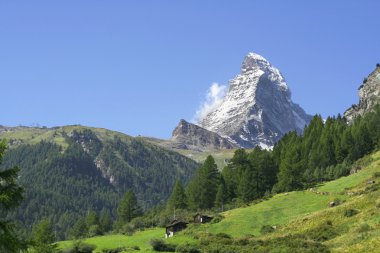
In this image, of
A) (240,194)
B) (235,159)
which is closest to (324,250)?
(240,194)

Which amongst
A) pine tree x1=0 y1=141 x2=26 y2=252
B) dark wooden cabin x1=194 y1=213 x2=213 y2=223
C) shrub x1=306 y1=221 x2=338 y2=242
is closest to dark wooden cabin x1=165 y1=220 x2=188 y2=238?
dark wooden cabin x1=194 y1=213 x2=213 y2=223

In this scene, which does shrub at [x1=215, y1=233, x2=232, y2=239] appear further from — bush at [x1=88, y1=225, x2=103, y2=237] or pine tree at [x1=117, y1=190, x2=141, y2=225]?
pine tree at [x1=117, y1=190, x2=141, y2=225]

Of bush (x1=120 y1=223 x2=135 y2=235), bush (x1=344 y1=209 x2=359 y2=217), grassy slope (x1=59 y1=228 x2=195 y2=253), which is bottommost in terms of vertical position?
grassy slope (x1=59 y1=228 x2=195 y2=253)

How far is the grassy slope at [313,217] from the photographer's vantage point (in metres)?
54.9

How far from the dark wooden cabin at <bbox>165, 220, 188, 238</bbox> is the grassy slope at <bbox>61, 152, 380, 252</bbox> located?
2.35 m

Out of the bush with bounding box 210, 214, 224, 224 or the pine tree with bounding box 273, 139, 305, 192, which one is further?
the pine tree with bounding box 273, 139, 305, 192

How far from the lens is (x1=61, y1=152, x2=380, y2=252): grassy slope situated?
54875mm

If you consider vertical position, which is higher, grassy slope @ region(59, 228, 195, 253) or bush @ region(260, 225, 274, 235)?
bush @ region(260, 225, 274, 235)

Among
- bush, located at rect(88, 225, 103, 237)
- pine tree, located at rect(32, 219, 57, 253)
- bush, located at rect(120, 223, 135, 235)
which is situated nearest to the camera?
pine tree, located at rect(32, 219, 57, 253)

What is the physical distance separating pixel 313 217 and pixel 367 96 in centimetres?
12498

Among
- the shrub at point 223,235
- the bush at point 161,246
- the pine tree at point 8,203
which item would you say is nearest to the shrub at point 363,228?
the shrub at point 223,235

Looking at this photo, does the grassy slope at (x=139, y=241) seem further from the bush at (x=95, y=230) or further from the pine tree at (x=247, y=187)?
the bush at (x=95, y=230)

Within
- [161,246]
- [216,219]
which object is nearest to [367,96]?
[216,219]

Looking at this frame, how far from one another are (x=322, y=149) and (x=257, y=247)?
69.7 meters
